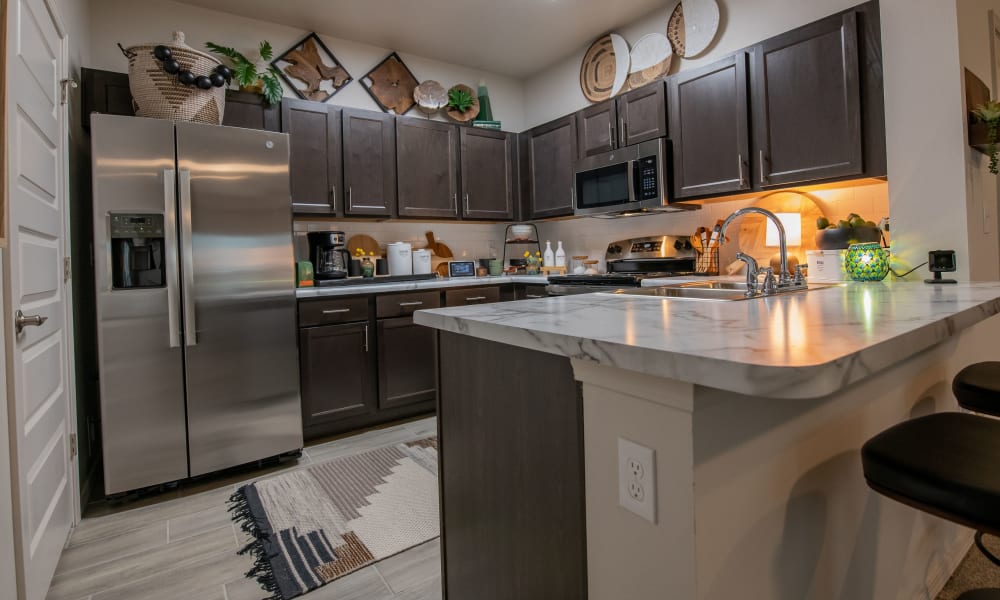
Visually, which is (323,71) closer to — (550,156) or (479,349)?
(550,156)

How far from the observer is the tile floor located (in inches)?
64.0

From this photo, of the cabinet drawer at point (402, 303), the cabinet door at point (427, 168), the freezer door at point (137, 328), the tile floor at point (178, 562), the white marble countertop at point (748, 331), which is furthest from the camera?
the cabinet door at point (427, 168)

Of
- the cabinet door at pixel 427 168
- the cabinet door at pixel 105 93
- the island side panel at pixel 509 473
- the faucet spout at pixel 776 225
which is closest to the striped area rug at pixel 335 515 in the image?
the island side panel at pixel 509 473

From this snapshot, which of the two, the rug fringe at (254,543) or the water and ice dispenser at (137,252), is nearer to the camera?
the rug fringe at (254,543)

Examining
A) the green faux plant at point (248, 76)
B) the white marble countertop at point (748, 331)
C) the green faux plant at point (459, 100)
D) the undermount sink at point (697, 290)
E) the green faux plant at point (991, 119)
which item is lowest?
the white marble countertop at point (748, 331)

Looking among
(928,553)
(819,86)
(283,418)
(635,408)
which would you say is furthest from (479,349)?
(819,86)

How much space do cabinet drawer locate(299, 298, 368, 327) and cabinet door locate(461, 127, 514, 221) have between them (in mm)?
1214

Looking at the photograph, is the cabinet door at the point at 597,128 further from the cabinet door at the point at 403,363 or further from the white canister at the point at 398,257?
the cabinet door at the point at 403,363

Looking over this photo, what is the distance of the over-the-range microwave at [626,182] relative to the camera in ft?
10.1

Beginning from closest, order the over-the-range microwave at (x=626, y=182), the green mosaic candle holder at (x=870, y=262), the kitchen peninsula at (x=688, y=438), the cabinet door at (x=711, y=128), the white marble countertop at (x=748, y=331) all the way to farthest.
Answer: the white marble countertop at (x=748, y=331) → the kitchen peninsula at (x=688, y=438) → the green mosaic candle holder at (x=870, y=262) → the cabinet door at (x=711, y=128) → the over-the-range microwave at (x=626, y=182)

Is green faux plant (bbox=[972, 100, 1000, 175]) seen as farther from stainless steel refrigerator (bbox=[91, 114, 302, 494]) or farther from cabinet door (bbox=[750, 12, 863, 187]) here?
stainless steel refrigerator (bbox=[91, 114, 302, 494])

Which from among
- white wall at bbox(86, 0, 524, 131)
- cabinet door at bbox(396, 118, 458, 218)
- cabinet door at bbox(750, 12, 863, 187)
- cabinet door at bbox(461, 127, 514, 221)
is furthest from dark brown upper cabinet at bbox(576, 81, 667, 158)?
white wall at bbox(86, 0, 524, 131)

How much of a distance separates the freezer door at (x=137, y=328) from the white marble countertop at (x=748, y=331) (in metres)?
1.77

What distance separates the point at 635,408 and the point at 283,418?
239cm
